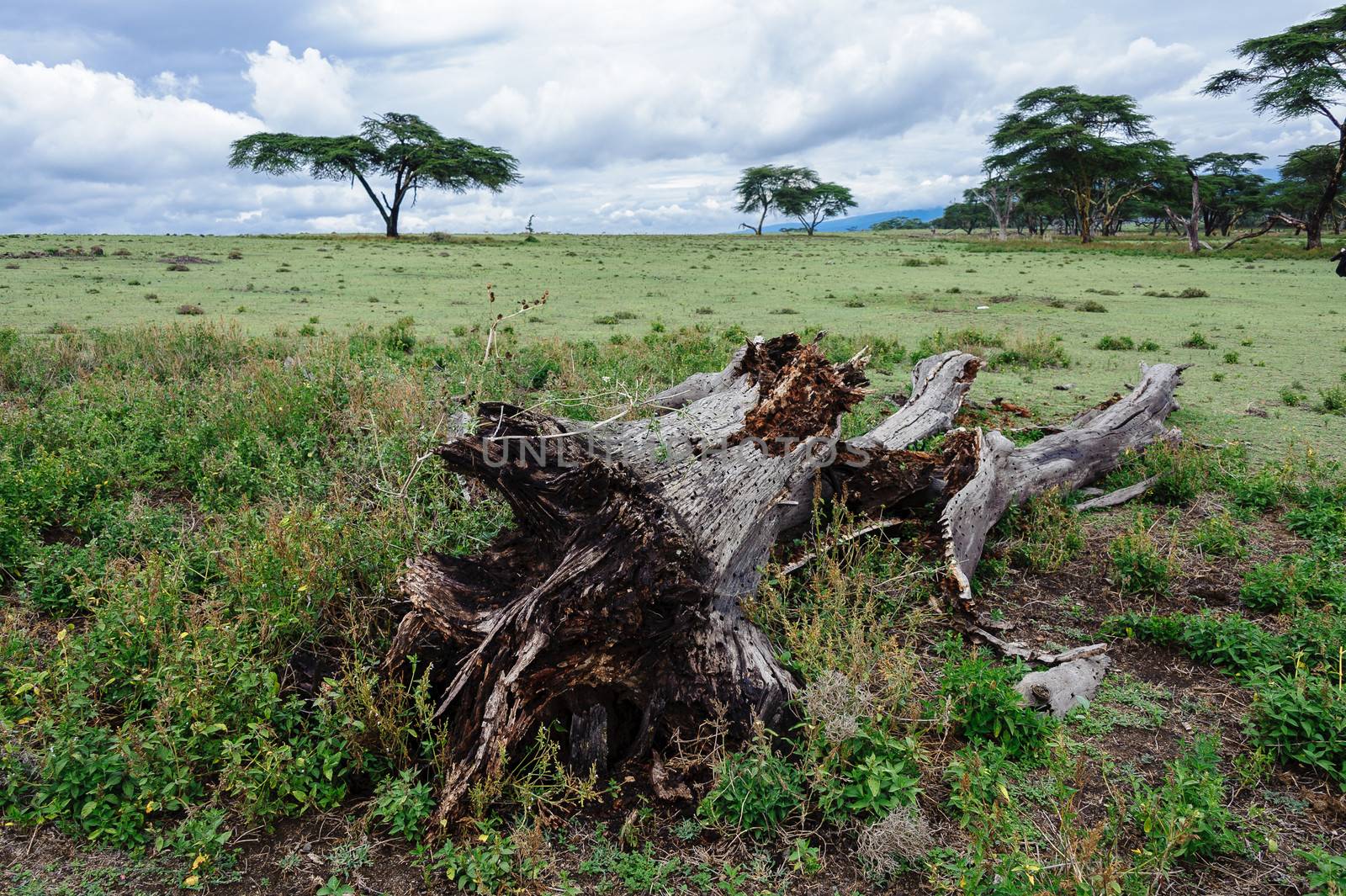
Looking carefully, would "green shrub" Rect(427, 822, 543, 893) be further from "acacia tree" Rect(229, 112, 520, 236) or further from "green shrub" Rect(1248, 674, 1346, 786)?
"acacia tree" Rect(229, 112, 520, 236)

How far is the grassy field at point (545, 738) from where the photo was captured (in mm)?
2922

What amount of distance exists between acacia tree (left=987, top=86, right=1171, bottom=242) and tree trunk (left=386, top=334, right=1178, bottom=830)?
47274 millimetres

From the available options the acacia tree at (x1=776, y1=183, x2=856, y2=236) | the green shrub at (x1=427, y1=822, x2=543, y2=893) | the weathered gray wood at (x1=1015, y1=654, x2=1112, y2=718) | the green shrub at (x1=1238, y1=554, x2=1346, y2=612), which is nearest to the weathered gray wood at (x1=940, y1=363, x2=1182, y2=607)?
the weathered gray wood at (x1=1015, y1=654, x2=1112, y2=718)

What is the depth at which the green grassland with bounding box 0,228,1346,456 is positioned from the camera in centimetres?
1048

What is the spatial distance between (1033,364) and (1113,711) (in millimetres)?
8379

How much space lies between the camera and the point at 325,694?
347cm

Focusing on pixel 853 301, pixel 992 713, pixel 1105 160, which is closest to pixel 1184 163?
pixel 1105 160

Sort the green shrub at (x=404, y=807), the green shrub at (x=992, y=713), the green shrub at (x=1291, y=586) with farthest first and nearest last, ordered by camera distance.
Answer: the green shrub at (x=1291, y=586), the green shrub at (x=992, y=713), the green shrub at (x=404, y=807)

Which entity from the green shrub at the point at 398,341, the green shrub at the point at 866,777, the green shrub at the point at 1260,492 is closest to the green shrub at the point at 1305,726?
the green shrub at the point at 866,777

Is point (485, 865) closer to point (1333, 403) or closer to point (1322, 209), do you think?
point (1333, 403)

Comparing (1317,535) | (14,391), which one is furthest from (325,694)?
(14,391)

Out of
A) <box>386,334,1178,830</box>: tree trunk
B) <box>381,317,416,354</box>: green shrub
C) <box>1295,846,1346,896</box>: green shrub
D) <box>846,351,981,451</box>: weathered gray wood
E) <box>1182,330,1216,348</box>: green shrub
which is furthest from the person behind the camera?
<box>1182,330,1216,348</box>: green shrub

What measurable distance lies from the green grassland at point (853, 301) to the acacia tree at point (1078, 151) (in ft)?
35.2

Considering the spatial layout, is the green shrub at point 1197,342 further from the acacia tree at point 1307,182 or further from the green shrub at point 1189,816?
the acacia tree at point 1307,182
